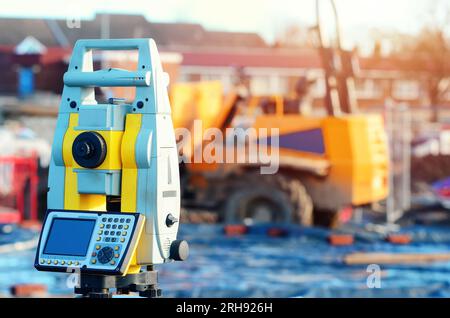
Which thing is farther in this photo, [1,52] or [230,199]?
[1,52]

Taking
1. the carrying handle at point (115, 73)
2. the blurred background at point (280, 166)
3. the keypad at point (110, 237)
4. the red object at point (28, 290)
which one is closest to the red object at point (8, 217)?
the blurred background at point (280, 166)

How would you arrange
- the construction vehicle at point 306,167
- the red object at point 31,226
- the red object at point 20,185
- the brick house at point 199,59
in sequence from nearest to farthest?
the red object at point 31,226
the construction vehicle at point 306,167
the brick house at point 199,59
the red object at point 20,185

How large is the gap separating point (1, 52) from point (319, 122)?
405 centimetres

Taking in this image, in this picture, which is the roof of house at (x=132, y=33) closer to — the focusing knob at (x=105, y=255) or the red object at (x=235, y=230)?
the red object at (x=235, y=230)

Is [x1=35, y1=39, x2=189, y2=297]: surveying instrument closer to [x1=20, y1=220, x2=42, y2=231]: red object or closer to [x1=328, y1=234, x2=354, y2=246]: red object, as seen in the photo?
[x1=328, y1=234, x2=354, y2=246]: red object

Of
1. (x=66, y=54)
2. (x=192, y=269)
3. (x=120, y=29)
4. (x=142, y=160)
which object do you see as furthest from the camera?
(x=66, y=54)

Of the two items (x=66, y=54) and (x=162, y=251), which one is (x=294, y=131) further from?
(x=162, y=251)

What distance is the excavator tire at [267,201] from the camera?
11305 mm

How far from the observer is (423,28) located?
14.7 m

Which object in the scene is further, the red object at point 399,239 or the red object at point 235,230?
the red object at point 235,230

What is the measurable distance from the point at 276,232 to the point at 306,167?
1554 mm

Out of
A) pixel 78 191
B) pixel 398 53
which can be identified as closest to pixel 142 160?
pixel 78 191

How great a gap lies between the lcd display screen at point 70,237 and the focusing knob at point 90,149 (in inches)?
7.7

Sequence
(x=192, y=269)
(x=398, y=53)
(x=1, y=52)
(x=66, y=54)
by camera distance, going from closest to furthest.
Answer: (x=192, y=269), (x=1, y=52), (x=66, y=54), (x=398, y=53)
